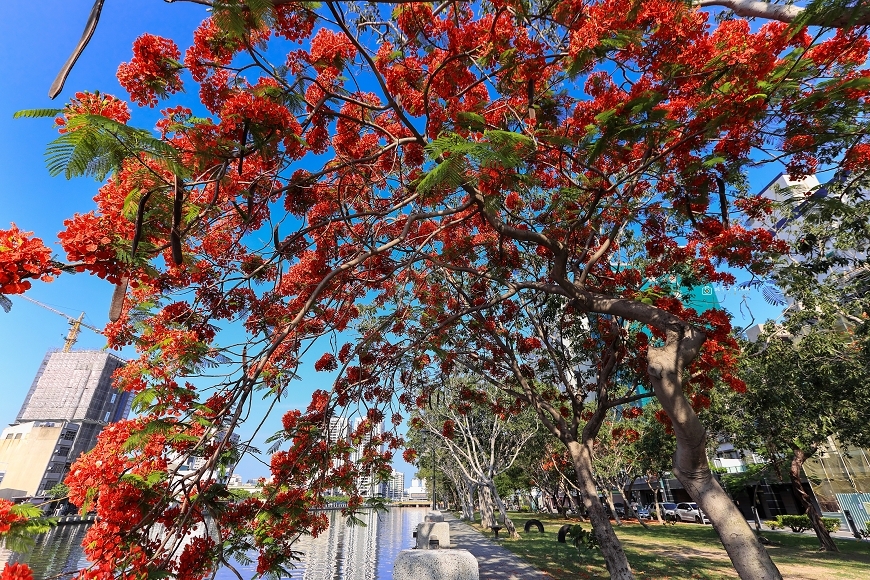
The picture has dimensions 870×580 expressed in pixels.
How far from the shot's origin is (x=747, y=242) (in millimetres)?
6004

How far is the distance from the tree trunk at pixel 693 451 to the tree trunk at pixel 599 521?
3.37 m

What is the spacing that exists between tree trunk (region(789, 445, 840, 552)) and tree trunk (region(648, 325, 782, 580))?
1297 cm

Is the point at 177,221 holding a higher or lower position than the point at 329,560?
higher

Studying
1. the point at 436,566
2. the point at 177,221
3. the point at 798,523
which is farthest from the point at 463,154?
the point at 798,523

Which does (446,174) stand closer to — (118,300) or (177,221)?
(177,221)

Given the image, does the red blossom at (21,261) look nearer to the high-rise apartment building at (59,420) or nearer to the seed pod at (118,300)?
the seed pod at (118,300)

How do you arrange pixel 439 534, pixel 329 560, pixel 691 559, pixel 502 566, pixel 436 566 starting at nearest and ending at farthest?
pixel 436 566 < pixel 439 534 < pixel 502 566 < pixel 691 559 < pixel 329 560

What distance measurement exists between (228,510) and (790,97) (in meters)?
7.52

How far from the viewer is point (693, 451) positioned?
3.70 meters

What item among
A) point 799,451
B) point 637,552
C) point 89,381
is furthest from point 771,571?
point 89,381

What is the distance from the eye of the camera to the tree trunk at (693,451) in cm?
335

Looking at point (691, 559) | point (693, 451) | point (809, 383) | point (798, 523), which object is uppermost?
point (809, 383)

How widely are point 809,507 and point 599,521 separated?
11209 mm

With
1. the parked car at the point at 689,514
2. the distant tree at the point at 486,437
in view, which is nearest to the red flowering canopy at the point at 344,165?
the distant tree at the point at 486,437
